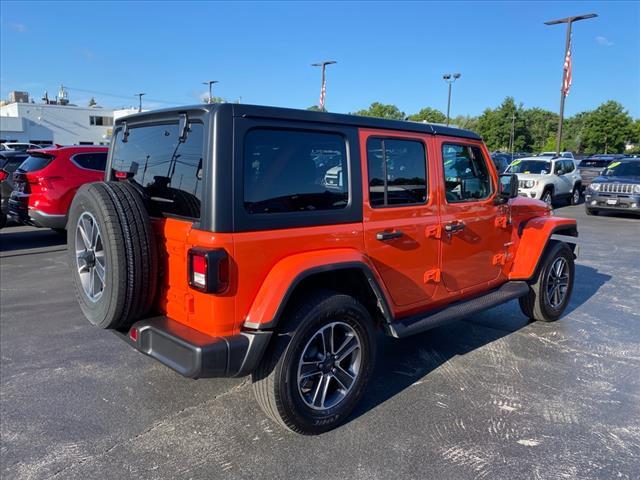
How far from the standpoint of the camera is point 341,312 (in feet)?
9.85

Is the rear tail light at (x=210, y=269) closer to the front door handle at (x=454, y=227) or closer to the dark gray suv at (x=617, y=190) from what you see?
the front door handle at (x=454, y=227)

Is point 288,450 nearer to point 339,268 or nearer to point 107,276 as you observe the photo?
point 339,268

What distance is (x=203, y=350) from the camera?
2.53 metres

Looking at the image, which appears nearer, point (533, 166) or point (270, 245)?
point (270, 245)

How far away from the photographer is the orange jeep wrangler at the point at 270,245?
2645mm

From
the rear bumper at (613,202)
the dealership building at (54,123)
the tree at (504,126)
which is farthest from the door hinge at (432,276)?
the tree at (504,126)

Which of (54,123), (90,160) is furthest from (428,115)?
(90,160)

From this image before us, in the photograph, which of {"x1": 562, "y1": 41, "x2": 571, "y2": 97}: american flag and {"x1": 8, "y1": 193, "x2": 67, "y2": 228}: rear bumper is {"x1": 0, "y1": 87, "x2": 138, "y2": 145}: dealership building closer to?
{"x1": 562, "y1": 41, "x2": 571, "y2": 97}: american flag

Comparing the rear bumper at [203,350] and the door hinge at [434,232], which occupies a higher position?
the door hinge at [434,232]

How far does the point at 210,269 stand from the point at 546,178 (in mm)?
15844

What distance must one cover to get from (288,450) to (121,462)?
934 millimetres

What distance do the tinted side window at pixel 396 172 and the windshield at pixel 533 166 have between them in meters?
14.3

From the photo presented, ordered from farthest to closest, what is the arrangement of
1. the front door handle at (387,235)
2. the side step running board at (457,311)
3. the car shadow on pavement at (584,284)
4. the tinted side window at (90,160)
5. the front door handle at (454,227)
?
the tinted side window at (90,160) < the car shadow on pavement at (584,284) < the front door handle at (454,227) < the side step running board at (457,311) < the front door handle at (387,235)

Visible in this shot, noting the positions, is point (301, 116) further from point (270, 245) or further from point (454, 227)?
point (454, 227)
